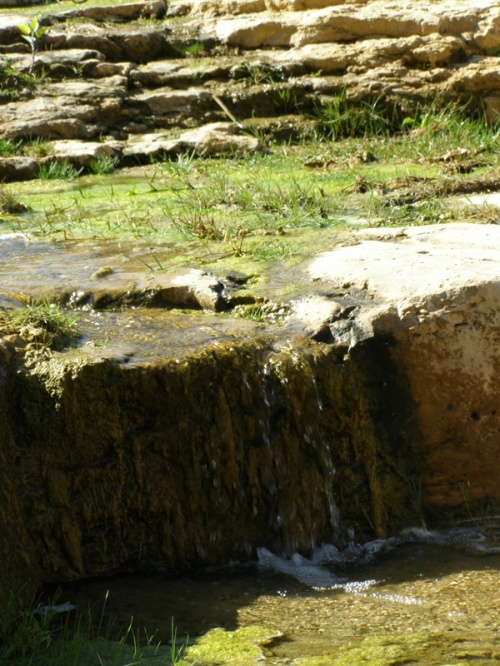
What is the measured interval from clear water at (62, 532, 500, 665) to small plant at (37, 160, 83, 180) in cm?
455

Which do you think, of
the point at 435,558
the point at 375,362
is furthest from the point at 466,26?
the point at 435,558

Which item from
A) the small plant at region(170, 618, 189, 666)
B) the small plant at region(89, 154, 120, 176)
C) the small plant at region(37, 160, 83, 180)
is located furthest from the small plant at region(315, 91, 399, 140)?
the small plant at region(170, 618, 189, 666)

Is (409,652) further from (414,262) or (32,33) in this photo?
(32,33)

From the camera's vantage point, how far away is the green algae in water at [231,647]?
2391 millimetres

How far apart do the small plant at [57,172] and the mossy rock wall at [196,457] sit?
4161 mm

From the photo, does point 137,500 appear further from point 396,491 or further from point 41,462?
point 396,491

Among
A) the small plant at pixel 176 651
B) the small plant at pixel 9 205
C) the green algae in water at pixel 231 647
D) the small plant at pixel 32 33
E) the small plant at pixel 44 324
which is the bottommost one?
the green algae in water at pixel 231 647

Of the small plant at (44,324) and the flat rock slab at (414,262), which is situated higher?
the small plant at (44,324)

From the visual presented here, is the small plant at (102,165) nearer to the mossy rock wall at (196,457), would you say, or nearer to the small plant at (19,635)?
the mossy rock wall at (196,457)

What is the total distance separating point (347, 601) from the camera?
294 cm

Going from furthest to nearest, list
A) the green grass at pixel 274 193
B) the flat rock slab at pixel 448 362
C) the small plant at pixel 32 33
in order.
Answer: the small plant at pixel 32 33
the green grass at pixel 274 193
the flat rock slab at pixel 448 362

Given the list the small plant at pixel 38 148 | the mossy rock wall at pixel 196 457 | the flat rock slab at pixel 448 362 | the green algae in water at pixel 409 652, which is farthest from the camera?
the small plant at pixel 38 148

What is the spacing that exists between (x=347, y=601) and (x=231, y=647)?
0.57 metres

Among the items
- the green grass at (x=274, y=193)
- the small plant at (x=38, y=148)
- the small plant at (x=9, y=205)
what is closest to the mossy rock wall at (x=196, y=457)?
the green grass at (x=274, y=193)
